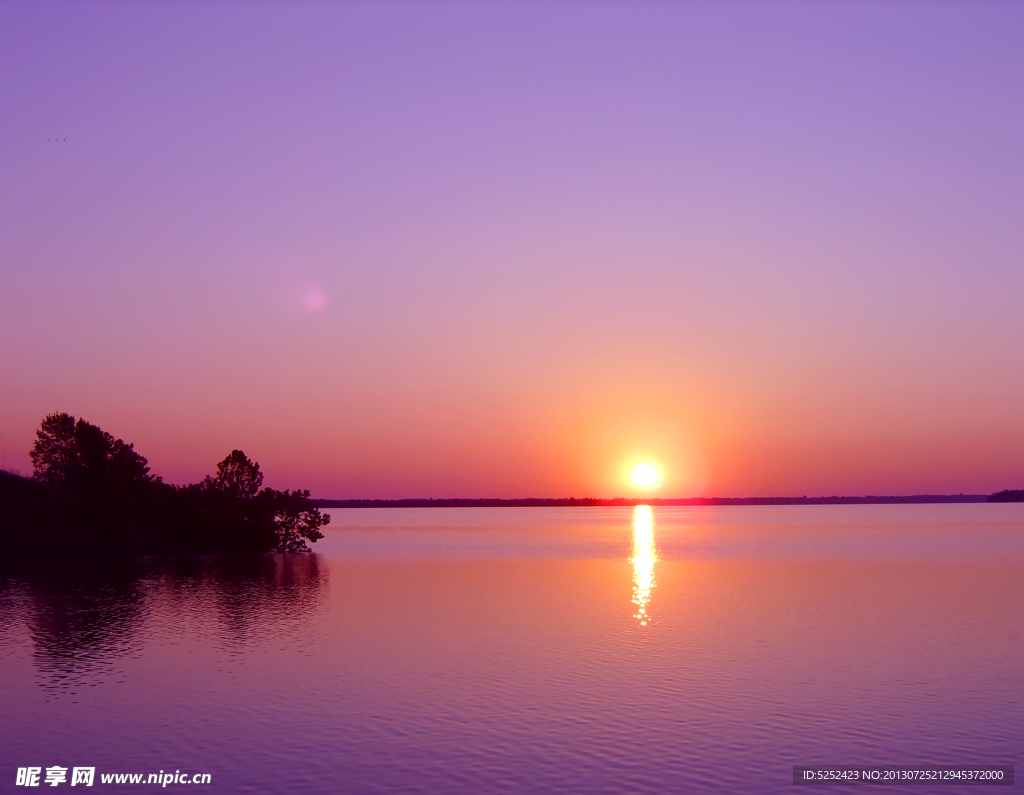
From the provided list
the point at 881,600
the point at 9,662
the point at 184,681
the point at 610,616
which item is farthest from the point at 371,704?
the point at 881,600

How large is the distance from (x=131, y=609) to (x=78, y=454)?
86.9 metres

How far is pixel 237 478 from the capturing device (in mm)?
136500

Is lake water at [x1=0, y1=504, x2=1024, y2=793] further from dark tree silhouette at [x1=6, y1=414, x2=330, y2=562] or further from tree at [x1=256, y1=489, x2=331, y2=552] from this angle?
tree at [x1=256, y1=489, x2=331, y2=552]

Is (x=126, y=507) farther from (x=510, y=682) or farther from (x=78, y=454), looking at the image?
(x=510, y=682)

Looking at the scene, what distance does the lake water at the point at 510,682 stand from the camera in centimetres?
2623

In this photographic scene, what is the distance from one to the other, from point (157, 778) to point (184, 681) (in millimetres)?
13604

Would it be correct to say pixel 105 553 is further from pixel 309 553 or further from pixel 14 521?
pixel 309 553

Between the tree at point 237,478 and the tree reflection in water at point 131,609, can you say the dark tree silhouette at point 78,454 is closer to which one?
the tree at point 237,478

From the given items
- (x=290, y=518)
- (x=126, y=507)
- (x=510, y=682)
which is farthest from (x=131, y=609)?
(x=290, y=518)

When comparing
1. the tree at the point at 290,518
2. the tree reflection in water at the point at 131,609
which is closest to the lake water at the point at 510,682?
the tree reflection in water at the point at 131,609

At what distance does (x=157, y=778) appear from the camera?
24750 millimetres

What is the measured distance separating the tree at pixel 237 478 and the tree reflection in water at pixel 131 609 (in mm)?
33735

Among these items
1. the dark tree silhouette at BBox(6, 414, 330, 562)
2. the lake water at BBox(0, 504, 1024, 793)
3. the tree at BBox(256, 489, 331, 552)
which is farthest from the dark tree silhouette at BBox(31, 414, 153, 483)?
the lake water at BBox(0, 504, 1024, 793)

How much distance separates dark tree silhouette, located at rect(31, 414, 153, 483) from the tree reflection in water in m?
42.9
